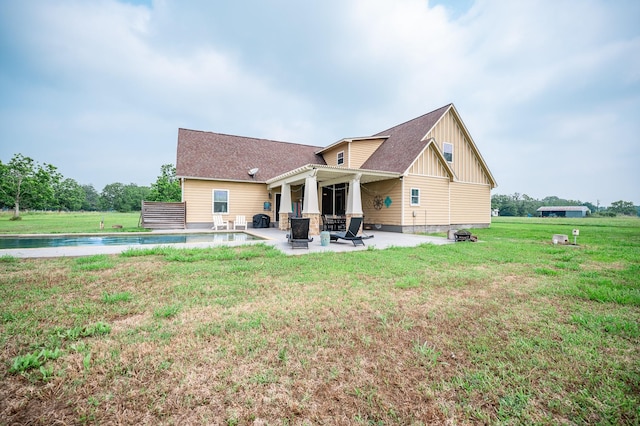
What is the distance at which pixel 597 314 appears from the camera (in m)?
3.47

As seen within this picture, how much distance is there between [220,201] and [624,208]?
378 ft

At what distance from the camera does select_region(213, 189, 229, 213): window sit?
17531mm

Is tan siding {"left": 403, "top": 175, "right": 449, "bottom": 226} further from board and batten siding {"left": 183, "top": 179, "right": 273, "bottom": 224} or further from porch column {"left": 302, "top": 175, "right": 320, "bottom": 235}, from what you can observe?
board and batten siding {"left": 183, "top": 179, "right": 273, "bottom": 224}

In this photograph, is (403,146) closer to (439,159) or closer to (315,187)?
(439,159)

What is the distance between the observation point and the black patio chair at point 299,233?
8906 mm

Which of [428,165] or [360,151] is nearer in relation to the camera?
[428,165]

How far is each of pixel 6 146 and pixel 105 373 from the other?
62.0 m

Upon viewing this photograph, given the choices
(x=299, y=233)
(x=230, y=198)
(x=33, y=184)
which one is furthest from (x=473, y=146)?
(x=33, y=184)

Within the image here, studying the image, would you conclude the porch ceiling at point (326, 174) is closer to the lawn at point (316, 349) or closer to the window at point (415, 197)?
the window at point (415, 197)

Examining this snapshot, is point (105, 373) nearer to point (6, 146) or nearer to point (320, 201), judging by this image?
point (320, 201)

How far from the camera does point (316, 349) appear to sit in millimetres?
2576

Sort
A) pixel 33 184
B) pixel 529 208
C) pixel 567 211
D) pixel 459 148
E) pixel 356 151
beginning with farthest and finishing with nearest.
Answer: pixel 529 208, pixel 567 211, pixel 33 184, pixel 356 151, pixel 459 148

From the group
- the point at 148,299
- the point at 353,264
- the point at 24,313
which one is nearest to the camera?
the point at 24,313

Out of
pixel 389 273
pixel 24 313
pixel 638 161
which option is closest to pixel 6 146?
pixel 24 313
